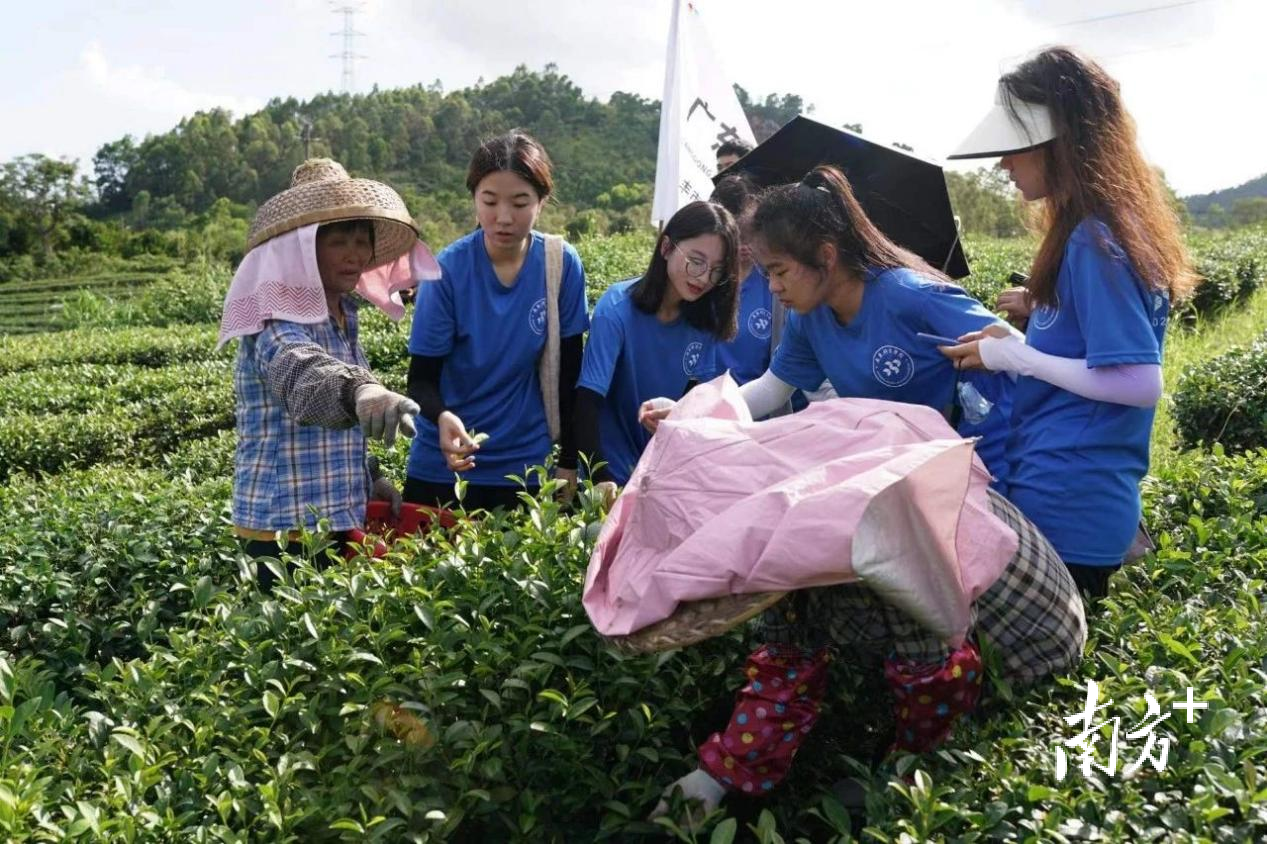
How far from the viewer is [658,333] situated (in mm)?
3186

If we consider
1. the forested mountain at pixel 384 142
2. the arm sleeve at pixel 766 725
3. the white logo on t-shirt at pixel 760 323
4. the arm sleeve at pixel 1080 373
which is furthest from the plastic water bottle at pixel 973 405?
the forested mountain at pixel 384 142

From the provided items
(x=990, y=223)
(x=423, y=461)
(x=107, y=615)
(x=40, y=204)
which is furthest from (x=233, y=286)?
(x=40, y=204)

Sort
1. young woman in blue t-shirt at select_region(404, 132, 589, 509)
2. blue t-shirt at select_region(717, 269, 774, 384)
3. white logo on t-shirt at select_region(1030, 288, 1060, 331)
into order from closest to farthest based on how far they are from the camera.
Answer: white logo on t-shirt at select_region(1030, 288, 1060, 331) → young woman in blue t-shirt at select_region(404, 132, 589, 509) → blue t-shirt at select_region(717, 269, 774, 384)

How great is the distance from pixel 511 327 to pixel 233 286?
801mm

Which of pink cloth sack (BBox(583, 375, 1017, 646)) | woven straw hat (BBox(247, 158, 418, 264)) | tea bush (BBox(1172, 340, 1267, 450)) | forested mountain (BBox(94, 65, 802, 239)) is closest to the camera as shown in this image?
pink cloth sack (BBox(583, 375, 1017, 646))

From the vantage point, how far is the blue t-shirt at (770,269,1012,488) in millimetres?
2371

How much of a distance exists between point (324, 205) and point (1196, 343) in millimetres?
7335

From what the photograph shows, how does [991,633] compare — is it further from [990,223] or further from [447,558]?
[990,223]

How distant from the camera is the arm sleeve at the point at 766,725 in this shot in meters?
1.91

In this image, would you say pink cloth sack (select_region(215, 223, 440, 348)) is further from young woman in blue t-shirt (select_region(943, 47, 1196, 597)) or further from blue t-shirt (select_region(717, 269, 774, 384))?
young woman in blue t-shirt (select_region(943, 47, 1196, 597))

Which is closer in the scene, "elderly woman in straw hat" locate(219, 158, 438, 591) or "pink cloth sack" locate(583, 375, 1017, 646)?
"pink cloth sack" locate(583, 375, 1017, 646)

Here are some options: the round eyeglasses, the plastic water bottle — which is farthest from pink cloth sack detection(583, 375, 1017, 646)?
the round eyeglasses

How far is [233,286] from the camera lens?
2584 millimetres

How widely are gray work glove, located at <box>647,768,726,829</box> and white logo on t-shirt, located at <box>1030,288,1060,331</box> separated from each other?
1.04m
